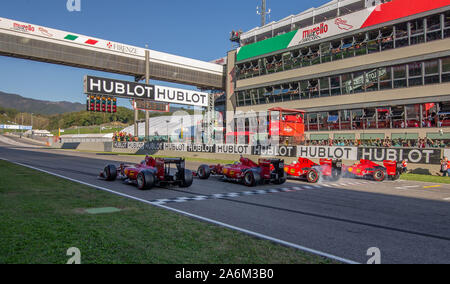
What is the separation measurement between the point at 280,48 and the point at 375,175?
2547 cm

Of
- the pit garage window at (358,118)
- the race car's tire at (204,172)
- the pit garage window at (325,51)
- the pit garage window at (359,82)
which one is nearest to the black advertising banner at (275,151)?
the pit garage window at (358,118)

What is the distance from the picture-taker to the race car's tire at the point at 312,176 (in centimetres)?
1491

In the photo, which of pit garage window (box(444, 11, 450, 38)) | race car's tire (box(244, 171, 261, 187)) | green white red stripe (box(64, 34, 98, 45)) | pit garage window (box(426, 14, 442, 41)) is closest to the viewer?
race car's tire (box(244, 171, 261, 187))

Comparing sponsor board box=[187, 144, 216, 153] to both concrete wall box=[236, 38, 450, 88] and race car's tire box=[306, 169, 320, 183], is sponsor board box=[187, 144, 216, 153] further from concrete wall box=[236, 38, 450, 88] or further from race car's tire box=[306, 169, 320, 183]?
race car's tire box=[306, 169, 320, 183]

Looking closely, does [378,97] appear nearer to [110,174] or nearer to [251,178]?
[251,178]

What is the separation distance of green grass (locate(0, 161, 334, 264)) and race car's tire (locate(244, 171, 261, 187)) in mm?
5791

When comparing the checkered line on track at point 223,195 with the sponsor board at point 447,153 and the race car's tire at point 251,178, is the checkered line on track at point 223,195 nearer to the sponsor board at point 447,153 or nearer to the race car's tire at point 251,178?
the race car's tire at point 251,178

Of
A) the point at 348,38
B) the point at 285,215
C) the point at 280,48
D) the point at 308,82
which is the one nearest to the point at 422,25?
the point at 348,38

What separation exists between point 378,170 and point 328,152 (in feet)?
21.0

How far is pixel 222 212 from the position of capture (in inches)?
313

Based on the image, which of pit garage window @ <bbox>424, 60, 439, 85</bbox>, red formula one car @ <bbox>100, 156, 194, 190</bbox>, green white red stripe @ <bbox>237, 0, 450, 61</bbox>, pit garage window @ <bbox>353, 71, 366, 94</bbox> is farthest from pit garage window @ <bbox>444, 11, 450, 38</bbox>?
red formula one car @ <bbox>100, 156, 194, 190</bbox>

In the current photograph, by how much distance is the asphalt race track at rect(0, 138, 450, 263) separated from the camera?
213 inches

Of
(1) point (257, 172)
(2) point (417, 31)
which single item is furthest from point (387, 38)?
(1) point (257, 172)
